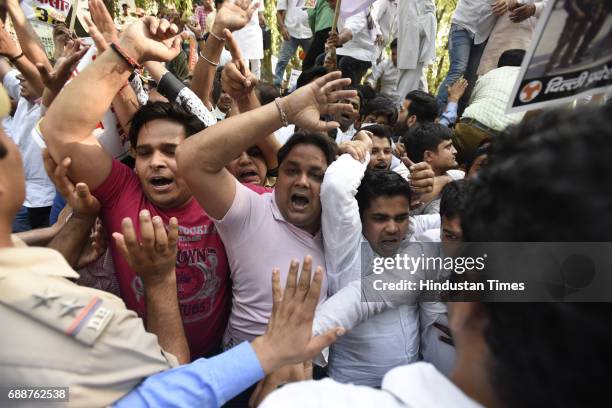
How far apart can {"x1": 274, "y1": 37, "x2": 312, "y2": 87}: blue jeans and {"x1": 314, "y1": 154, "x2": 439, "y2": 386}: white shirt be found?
5.57m

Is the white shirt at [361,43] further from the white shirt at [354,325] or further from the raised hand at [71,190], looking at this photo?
the raised hand at [71,190]

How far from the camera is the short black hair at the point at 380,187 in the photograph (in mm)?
2160

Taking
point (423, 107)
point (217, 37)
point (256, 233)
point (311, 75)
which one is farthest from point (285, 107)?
point (423, 107)

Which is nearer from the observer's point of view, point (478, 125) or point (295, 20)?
point (478, 125)

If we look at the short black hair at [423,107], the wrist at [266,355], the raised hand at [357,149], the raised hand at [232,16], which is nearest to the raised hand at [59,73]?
the raised hand at [232,16]

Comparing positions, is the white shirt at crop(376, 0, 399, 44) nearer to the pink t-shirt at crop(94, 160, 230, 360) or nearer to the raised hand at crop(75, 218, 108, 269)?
the pink t-shirt at crop(94, 160, 230, 360)

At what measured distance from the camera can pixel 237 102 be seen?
2.50m

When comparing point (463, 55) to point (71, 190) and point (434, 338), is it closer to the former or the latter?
point (434, 338)

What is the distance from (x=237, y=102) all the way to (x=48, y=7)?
1.77 metres

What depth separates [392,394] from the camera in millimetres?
739

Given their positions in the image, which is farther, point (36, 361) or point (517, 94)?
point (517, 94)

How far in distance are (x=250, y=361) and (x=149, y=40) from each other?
5.06 ft

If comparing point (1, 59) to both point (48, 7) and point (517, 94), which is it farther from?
point (517, 94)

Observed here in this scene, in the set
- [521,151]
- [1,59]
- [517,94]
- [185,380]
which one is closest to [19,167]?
[185,380]
